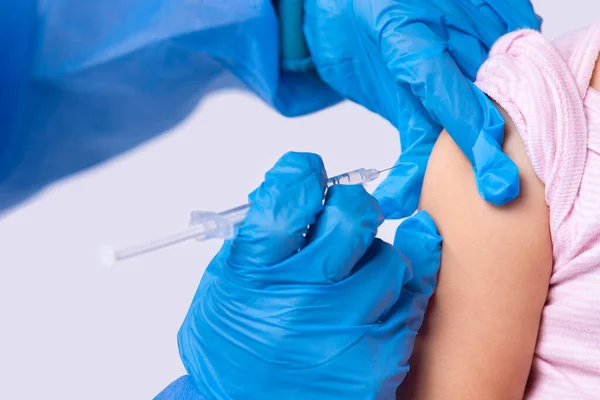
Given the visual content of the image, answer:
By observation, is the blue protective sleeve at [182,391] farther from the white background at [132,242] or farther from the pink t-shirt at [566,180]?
the pink t-shirt at [566,180]

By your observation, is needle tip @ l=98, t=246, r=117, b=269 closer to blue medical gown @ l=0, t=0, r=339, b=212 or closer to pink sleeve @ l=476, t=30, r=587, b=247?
blue medical gown @ l=0, t=0, r=339, b=212

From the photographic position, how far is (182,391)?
101cm

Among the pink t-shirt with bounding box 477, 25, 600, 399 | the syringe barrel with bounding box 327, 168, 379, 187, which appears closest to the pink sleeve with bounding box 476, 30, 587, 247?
the pink t-shirt with bounding box 477, 25, 600, 399

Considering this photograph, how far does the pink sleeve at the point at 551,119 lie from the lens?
988 mm

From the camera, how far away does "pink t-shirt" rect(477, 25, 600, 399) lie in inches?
38.9

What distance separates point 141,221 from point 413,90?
65 centimetres

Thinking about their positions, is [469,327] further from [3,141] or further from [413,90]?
[3,141]

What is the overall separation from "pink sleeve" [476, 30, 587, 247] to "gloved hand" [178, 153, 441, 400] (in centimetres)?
24

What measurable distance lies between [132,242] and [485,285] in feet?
2.07

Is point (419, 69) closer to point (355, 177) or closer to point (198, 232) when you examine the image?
point (355, 177)

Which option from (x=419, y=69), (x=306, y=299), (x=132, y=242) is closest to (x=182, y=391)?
(x=306, y=299)

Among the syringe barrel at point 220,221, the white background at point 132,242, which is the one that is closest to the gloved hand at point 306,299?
the syringe barrel at point 220,221

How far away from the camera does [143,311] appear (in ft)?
5.30

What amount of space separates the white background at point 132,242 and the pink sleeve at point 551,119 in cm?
52
